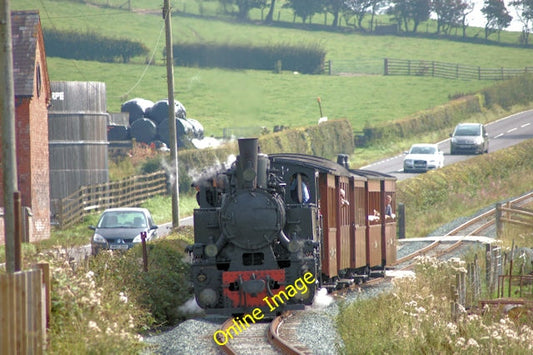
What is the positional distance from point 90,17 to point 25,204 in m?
52.8

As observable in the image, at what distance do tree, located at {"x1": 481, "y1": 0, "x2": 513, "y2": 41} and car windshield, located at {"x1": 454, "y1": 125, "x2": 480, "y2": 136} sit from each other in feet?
163

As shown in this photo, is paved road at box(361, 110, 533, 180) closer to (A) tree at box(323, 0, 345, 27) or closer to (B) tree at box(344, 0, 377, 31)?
(A) tree at box(323, 0, 345, 27)

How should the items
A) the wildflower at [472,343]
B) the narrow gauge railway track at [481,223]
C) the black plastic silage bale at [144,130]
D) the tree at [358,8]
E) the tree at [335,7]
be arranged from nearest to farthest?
the wildflower at [472,343], the narrow gauge railway track at [481,223], the black plastic silage bale at [144,130], the tree at [335,7], the tree at [358,8]

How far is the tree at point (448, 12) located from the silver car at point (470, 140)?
50.0 m

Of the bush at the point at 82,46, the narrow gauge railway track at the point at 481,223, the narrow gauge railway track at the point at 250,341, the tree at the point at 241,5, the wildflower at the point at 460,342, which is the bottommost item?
the narrow gauge railway track at the point at 481,223

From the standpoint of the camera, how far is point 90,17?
8325 centimetres

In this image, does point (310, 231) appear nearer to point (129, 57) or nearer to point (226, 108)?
point (226, 108)

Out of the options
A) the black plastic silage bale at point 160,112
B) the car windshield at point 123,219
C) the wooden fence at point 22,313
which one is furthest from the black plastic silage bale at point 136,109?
the wooden fence at point 22,313

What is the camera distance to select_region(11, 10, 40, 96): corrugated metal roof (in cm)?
3384

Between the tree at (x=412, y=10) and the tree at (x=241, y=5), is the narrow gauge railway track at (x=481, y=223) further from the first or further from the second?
the tree at (x=412, y=10)

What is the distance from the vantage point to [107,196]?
135ft

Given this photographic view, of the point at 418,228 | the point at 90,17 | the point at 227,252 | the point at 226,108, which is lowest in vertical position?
the point at 418,228

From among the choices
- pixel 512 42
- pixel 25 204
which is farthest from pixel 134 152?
pixel 512 42

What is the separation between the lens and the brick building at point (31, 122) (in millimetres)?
33562
